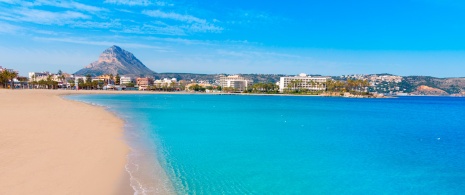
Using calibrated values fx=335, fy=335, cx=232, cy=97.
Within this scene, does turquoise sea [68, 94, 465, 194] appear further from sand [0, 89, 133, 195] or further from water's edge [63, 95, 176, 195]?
sand [0, 89, 133, 195]

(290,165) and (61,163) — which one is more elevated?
(61,163)

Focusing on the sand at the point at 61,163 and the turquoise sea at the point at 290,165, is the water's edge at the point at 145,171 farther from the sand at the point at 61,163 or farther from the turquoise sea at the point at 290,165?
the sand at the point at 61,163

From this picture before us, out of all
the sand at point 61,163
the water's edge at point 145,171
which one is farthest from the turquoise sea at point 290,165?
the sand at point 61,163

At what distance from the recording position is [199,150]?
16281mm

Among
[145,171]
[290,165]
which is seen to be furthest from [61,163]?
[290,165]

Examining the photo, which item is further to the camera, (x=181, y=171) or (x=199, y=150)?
(x=199, y=150)

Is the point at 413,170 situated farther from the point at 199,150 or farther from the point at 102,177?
the point at 102,177

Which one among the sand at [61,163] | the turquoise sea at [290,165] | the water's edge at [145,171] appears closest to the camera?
the sand at [61,163]

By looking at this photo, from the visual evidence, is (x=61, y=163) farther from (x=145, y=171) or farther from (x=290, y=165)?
(x=290, y=165)

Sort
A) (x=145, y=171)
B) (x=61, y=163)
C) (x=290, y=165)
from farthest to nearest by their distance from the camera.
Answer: (x=290, y=165), (x=145, y=171), (x=61, y=163)

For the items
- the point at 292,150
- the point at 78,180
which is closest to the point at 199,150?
the point at 292,150

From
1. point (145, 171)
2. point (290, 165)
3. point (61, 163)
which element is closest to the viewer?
point (61, 163)

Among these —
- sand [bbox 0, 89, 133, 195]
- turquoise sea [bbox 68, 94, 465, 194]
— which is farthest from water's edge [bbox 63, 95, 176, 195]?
sand [bbox 0, 89, 133, 195]

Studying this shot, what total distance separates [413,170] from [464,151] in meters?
7.35
